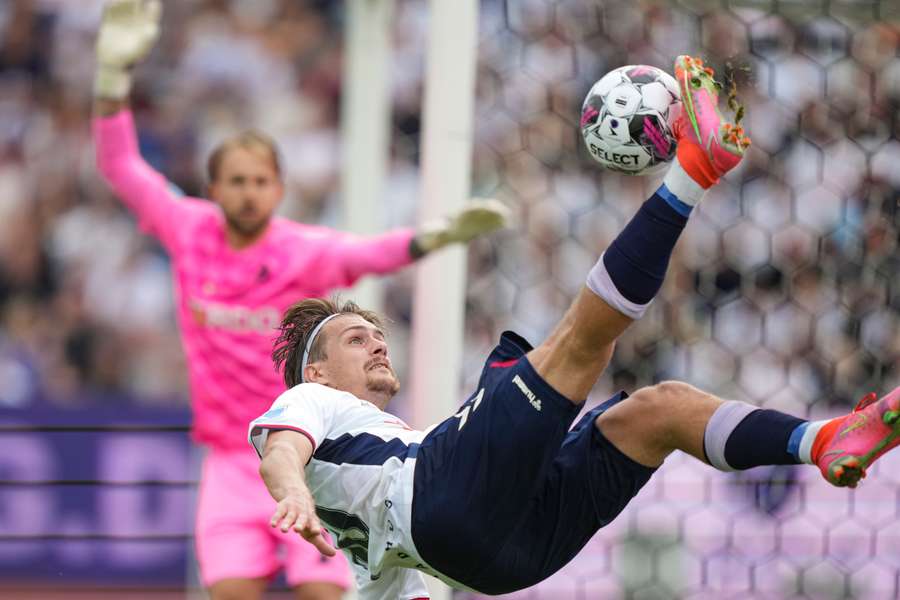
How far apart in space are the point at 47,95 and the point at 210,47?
850 millimetres

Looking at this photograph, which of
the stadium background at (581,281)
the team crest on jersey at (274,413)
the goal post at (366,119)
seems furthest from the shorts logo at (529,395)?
the stadium background at (581,281)

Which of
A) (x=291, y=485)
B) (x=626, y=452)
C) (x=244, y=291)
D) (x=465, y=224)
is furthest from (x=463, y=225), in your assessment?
(x=291, y=485)

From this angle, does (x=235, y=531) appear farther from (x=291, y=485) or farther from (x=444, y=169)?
(x=291, y=485)

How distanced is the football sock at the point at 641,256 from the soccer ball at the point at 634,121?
0.35 m

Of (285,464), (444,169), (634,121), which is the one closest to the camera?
(285,464)

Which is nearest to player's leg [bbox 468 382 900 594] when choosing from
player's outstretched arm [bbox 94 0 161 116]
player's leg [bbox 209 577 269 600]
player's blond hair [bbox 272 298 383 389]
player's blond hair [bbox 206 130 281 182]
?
player's blond hair [bbox 272 298 383 389]

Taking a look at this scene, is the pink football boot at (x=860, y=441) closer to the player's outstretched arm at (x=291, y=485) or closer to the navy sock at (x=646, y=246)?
the navy sock at (x=646, y=246)

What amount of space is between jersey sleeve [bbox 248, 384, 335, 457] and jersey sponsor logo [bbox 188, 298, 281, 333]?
5.25 feet

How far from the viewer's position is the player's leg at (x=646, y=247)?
316 cm

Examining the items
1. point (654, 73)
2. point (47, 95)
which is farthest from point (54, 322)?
point (654, 73)

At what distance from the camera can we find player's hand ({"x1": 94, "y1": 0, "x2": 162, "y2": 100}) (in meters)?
5.21

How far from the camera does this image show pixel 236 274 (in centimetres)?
508

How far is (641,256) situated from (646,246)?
2 centimetres

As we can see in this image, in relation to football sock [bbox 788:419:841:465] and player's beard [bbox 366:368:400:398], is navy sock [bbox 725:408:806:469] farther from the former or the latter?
player's beard [bbox 366:368:400:398]
